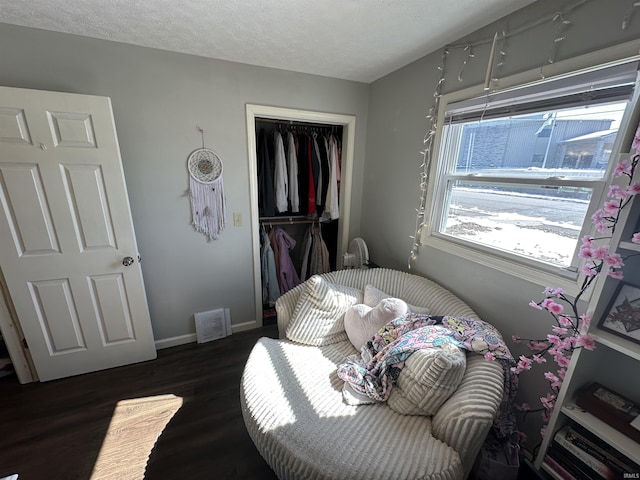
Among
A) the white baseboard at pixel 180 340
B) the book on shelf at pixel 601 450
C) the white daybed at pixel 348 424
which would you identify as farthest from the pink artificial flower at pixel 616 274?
the white baseboard at pixel 180 340

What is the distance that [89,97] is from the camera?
1.47 metres

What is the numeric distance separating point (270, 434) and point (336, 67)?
7.67 feet

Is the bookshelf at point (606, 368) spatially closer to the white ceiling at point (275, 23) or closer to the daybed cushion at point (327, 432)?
the daybed cushion at point (327, 432)

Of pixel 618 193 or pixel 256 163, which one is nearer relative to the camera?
pixel 618 193

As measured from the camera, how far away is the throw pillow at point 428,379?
1.06 m

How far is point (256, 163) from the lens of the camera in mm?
2107

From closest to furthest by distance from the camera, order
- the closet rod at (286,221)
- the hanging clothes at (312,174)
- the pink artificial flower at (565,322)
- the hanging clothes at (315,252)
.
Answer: the pink artificial flower at (565,322) < the hanging clothes at (312,174) < the closet rod at (286,221) < the hanging clothes at (315,252)

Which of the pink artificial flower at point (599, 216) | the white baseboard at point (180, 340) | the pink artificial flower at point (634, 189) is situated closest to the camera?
the pink artificial flower at point (634, 189)

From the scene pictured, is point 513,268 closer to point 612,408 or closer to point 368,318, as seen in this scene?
point 612,408

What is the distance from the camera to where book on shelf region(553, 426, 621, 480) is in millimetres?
927

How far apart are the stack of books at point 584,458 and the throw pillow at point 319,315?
3.53 feet

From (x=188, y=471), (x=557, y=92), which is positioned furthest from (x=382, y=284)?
(x=188, y=471)

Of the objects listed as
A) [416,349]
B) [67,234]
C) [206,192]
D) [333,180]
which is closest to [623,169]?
[416,349]

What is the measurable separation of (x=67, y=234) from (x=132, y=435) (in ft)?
4.23
